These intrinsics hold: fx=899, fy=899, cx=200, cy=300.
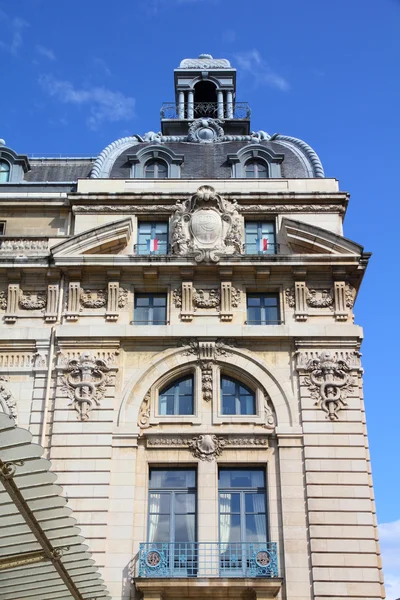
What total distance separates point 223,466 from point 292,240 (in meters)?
8.00

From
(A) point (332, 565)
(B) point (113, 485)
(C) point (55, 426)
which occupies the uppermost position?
(C) point (55, 426)

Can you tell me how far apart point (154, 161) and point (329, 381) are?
37.9 ft

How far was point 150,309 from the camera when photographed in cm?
2892

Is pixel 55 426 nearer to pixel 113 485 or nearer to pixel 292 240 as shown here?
pixel 113 485

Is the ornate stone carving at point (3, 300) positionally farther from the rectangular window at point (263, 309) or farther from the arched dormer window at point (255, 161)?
the arched dormer window at point (255, 161)

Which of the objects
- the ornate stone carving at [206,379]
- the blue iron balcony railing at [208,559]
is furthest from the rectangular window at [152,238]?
the blue iron balcony railing at [208,559]

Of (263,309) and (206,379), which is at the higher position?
(263,309)

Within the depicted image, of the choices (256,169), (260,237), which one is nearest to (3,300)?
(260,237)

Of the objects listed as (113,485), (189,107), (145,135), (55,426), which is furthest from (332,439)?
(189,107)

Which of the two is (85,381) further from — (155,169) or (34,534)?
(34,534)

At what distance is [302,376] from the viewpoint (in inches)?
1073

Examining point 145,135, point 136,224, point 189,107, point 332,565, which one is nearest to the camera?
point 332,565

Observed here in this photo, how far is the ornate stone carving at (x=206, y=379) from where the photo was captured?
88.9 feet

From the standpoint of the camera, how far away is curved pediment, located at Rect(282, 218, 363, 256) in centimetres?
2905
